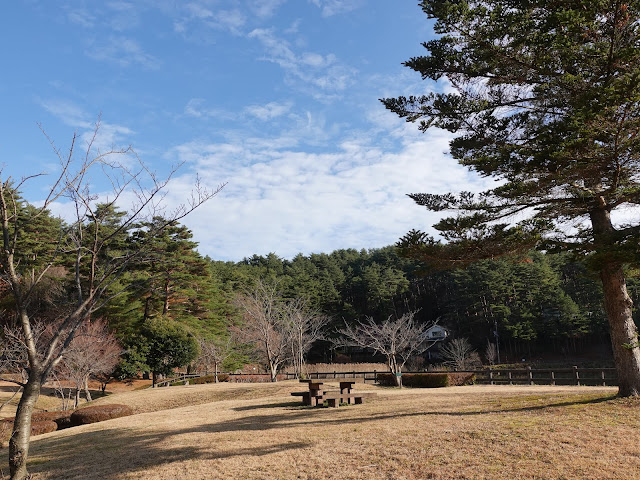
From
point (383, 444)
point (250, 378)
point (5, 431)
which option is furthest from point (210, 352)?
point (383, 444)

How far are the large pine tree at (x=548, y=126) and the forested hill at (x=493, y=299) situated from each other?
3733cm

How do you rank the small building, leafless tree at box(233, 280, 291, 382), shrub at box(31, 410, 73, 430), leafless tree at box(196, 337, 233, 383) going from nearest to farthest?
shrub at box(31, 410, 73, 430) < leafless tree at box(233, 280, 291, 382) < leafless tree at box(196, 337, 233, 383) < the small building

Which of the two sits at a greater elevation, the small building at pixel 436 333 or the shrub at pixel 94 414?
the small building at pixel 436 333

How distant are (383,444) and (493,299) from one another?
2075 inches

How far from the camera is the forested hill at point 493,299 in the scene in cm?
4825

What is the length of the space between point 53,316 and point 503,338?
1865 inches

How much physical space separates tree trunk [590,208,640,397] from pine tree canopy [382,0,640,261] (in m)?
0.42

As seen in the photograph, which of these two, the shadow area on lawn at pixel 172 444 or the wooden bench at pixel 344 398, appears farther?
the wooden bench at pixel 344 398

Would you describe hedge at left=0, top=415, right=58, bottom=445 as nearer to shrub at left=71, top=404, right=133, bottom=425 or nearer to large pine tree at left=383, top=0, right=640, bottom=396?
shrub at left=71, top=404, right=133, bottom=425

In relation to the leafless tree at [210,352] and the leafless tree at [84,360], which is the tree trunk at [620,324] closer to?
the leafless tree at [84,360]

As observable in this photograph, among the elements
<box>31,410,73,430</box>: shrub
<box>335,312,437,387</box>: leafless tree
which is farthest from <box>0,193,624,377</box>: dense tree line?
<box>31,410,73,430</box>: shrub

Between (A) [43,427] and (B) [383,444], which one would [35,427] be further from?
(B) [383,444]

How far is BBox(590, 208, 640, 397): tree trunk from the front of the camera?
8789 mm

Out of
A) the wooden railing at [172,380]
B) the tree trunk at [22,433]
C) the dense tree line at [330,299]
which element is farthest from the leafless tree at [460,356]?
the tree trunk at [22,433]
